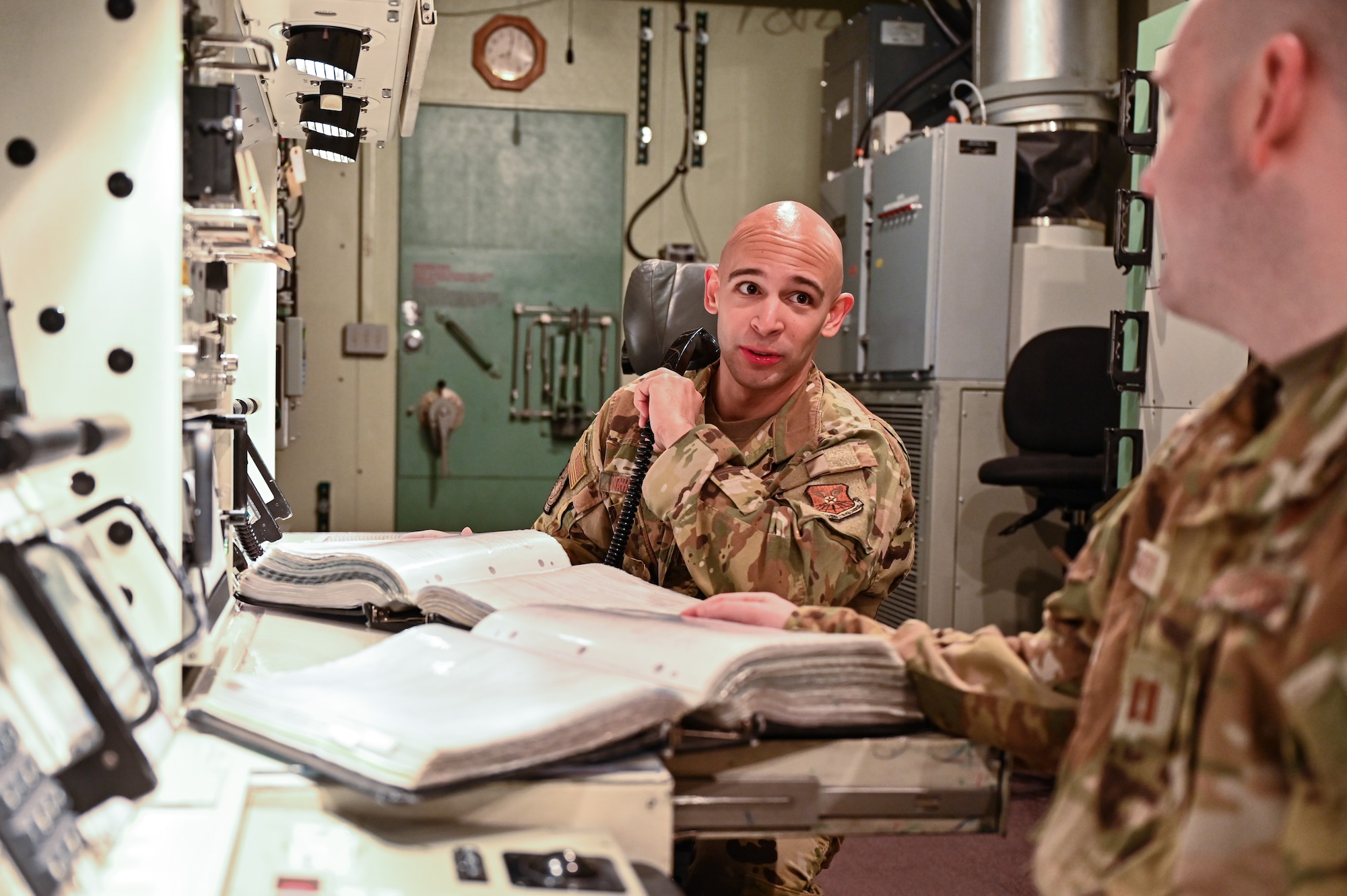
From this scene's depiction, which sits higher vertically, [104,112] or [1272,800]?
[104,112]

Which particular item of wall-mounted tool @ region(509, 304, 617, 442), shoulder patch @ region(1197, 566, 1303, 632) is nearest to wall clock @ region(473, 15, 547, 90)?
wall-mounted tool @ region(509, 304, 617, 442)

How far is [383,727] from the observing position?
95cm

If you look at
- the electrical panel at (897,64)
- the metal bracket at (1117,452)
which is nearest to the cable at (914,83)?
the electrical panel at (897,64)

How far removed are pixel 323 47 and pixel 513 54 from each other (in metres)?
4.26

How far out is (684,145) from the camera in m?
6.01

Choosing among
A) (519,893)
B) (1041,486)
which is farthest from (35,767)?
(1041,486)

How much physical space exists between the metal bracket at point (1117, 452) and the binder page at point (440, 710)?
281 centimetres

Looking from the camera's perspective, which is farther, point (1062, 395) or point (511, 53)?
point (511, 53)

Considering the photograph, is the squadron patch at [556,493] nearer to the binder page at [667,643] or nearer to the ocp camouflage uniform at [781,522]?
the ocp camouflage uniform at [781,522]

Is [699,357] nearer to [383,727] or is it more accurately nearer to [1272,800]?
[383,727]

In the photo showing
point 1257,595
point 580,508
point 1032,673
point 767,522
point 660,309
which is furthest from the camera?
point 660,309

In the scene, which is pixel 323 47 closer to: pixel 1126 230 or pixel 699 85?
pixel 1126 230

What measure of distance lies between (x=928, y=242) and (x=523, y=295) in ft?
7.46

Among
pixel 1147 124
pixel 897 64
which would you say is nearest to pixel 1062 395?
pixel 1147 124
